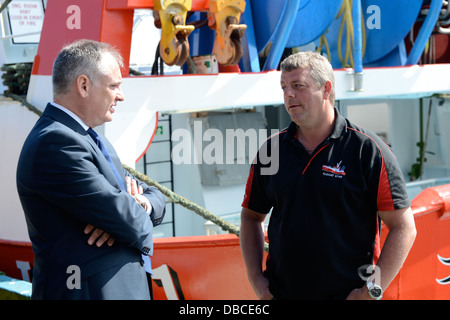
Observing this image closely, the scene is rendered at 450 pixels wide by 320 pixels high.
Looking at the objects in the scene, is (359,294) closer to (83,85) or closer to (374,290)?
(374,290)

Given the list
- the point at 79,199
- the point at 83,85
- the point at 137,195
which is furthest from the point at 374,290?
the point at 83,85

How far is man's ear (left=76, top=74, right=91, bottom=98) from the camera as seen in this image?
203 cm

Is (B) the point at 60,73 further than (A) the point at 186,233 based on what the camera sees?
No

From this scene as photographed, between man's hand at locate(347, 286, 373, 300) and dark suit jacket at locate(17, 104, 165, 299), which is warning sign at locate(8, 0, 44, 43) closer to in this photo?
dark suit jacket at locate(17, 104, 165, 299)

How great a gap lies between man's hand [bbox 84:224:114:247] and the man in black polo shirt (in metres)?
0.65

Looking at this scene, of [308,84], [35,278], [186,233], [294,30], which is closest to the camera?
[35,278]

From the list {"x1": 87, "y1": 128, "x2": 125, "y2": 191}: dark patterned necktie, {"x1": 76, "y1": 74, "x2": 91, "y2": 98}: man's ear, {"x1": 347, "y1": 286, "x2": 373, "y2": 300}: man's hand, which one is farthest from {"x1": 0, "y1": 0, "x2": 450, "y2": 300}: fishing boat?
{"x1": 76, "y1": 74, "x2": 91, "y2": 98}: man's ear

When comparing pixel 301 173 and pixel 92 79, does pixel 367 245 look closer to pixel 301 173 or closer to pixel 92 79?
pixel 301 173

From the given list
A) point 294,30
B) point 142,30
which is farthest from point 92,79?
point 142,30

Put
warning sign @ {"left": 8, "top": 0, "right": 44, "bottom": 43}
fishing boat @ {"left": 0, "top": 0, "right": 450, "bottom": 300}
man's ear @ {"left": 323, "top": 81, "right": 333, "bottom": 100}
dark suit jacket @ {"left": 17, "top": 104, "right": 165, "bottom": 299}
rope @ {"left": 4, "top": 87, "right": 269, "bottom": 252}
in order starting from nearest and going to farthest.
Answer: dark suit jacket @ {"left": 17, "top": 104, "right": 165, "bottom": 299}, man's ear @ {"left": 323, "top": 81, "right": 333, "bottom": 100}, rope @ {"left": 4, "top": 87, "right": 269, "bottom": 252}, fishing boat @ {"left": 0, "top": 0, "right": 450, "bottom": 300}, warning sign @ {"left": 8, "top": 0, "right": 44, "bottom": 43}

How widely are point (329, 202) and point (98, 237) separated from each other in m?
0.84

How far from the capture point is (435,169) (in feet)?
25.2

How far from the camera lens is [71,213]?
6.45 feet
